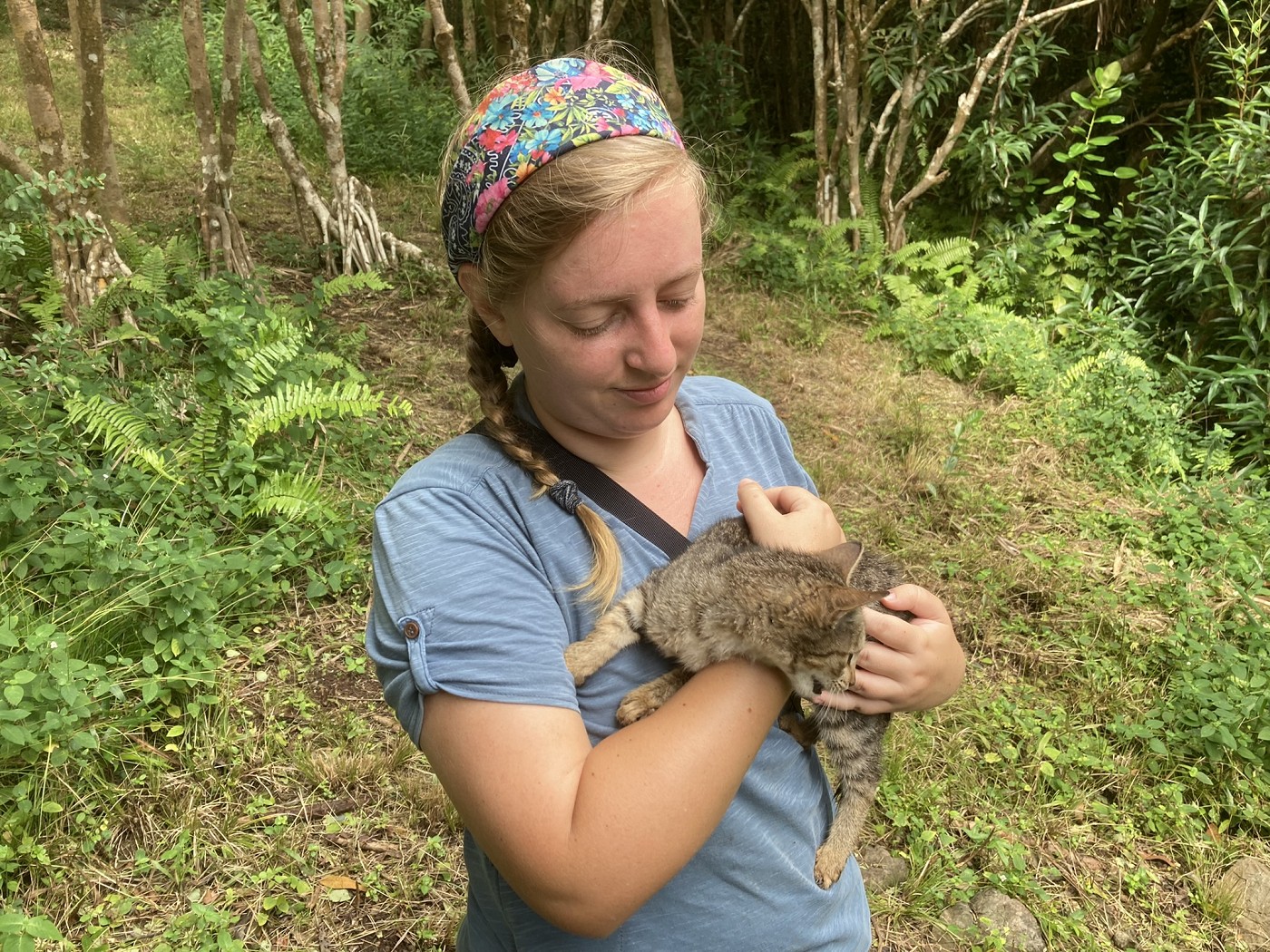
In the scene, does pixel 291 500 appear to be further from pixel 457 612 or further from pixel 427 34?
pixel 427 34

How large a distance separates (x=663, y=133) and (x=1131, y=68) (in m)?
9.60

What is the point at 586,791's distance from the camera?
1.45m

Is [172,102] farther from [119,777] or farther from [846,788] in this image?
[846,788]

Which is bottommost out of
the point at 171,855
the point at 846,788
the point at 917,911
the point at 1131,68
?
the point at 917,911

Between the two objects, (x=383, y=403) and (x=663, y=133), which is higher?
(x=663, y=133)

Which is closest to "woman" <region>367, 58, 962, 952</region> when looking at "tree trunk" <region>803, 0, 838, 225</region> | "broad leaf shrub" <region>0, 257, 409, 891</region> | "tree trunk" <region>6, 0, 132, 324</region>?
"broad leaf shrub" <region>0, 257, 409, 891</region>

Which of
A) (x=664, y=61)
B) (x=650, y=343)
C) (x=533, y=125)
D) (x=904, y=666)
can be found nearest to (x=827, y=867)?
(x=904, y=666)

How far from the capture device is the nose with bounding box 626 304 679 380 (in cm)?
173

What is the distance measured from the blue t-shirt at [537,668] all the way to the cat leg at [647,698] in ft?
0.11

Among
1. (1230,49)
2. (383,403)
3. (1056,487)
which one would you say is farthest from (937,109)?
(383,403)

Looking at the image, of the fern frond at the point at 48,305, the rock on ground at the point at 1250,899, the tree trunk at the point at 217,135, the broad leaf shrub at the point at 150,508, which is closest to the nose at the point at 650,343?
the broad leaf shrub at the point at 150,508

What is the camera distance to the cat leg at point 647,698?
180cm

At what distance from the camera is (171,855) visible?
10.6ft

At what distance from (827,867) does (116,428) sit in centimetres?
422
